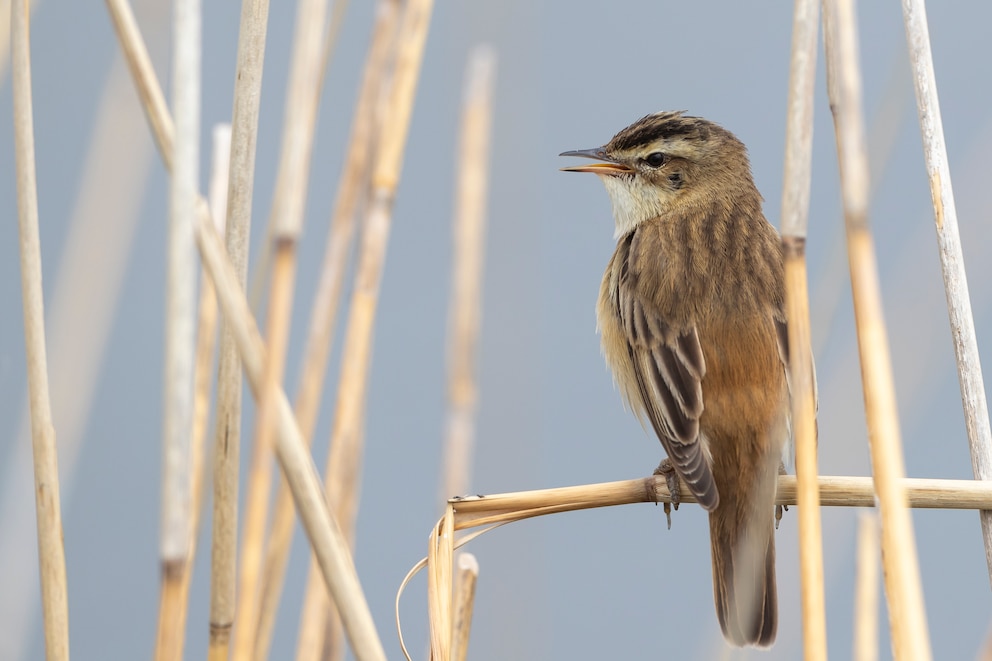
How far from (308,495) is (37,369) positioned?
2.24 ft

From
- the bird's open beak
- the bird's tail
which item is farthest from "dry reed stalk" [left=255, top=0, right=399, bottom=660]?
the bird's open beak

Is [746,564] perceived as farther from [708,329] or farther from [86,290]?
[86,290]

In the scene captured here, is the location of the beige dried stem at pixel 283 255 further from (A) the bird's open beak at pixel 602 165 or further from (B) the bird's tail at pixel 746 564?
(A) the bird's open beak at pixel 602 165

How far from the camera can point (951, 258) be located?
2.20m

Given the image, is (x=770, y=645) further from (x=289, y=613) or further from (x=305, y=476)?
(x=289, y=613)

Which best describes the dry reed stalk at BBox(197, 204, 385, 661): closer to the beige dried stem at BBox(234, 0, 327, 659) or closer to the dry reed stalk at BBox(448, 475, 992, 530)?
the beige dried stem at BBox(234, 0, 327, 659)

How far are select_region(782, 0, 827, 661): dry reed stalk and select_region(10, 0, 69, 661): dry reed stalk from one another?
4.30 feet

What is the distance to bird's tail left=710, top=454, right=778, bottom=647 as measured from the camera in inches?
108

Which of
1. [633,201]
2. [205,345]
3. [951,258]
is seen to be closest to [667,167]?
[633,201]

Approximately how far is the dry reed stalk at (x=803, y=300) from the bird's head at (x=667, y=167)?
2.02 metres

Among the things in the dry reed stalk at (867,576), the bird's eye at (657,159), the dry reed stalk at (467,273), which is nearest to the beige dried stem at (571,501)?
the dry reed stalk at (867,576)

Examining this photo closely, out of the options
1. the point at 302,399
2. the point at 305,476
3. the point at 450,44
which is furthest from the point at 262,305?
the point at 305,476

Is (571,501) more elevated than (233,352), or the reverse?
(233,352)

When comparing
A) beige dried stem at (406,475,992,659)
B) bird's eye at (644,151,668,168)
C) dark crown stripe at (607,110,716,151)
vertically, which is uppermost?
dark crown stripe at (607,110,716,151)
